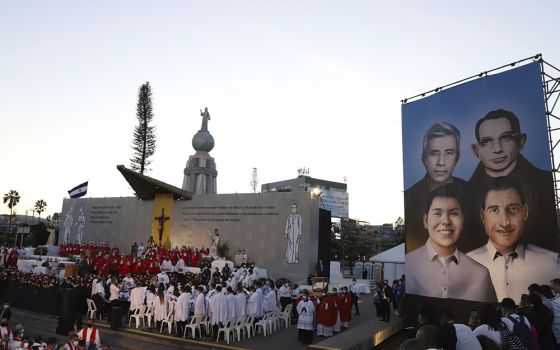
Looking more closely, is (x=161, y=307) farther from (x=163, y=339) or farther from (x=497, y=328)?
(x=497, y=328)

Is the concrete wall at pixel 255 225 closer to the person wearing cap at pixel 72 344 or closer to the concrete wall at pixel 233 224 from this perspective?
the concrete wall at pixel 233 224

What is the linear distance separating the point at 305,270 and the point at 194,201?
962cm

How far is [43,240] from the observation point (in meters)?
42.5

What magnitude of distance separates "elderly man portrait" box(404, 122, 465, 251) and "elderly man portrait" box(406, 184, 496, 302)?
231 mm

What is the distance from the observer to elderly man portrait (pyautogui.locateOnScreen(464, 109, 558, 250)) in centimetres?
1045

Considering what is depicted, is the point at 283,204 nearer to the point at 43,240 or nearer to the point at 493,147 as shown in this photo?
the point at 493,147

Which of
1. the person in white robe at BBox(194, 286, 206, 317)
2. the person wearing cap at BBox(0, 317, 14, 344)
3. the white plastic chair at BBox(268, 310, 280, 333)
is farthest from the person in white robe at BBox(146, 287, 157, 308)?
the person wearing cap at BBox(0, 317, 14, 344)

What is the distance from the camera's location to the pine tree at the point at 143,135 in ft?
153

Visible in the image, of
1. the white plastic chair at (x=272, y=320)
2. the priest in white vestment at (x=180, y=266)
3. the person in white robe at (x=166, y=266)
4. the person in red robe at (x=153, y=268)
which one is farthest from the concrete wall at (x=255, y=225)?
the white plastic chair at (x=272, y=320)

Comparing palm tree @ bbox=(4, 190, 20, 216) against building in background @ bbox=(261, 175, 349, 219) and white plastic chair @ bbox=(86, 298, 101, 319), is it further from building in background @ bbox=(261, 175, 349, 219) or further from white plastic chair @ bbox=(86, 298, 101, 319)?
white plastic chair @ bbox=(86, 298, 101, 319)

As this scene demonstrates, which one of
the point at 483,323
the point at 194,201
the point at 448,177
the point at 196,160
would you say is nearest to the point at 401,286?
the point at 448,177

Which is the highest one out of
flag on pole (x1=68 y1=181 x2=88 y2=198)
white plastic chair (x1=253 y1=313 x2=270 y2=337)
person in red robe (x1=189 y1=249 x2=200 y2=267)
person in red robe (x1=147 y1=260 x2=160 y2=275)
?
flag on pole (x1=68 y1=181 x2=88 y2=198)

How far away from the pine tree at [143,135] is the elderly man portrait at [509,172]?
40279 millimetres

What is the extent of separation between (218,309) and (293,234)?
11851 mm
